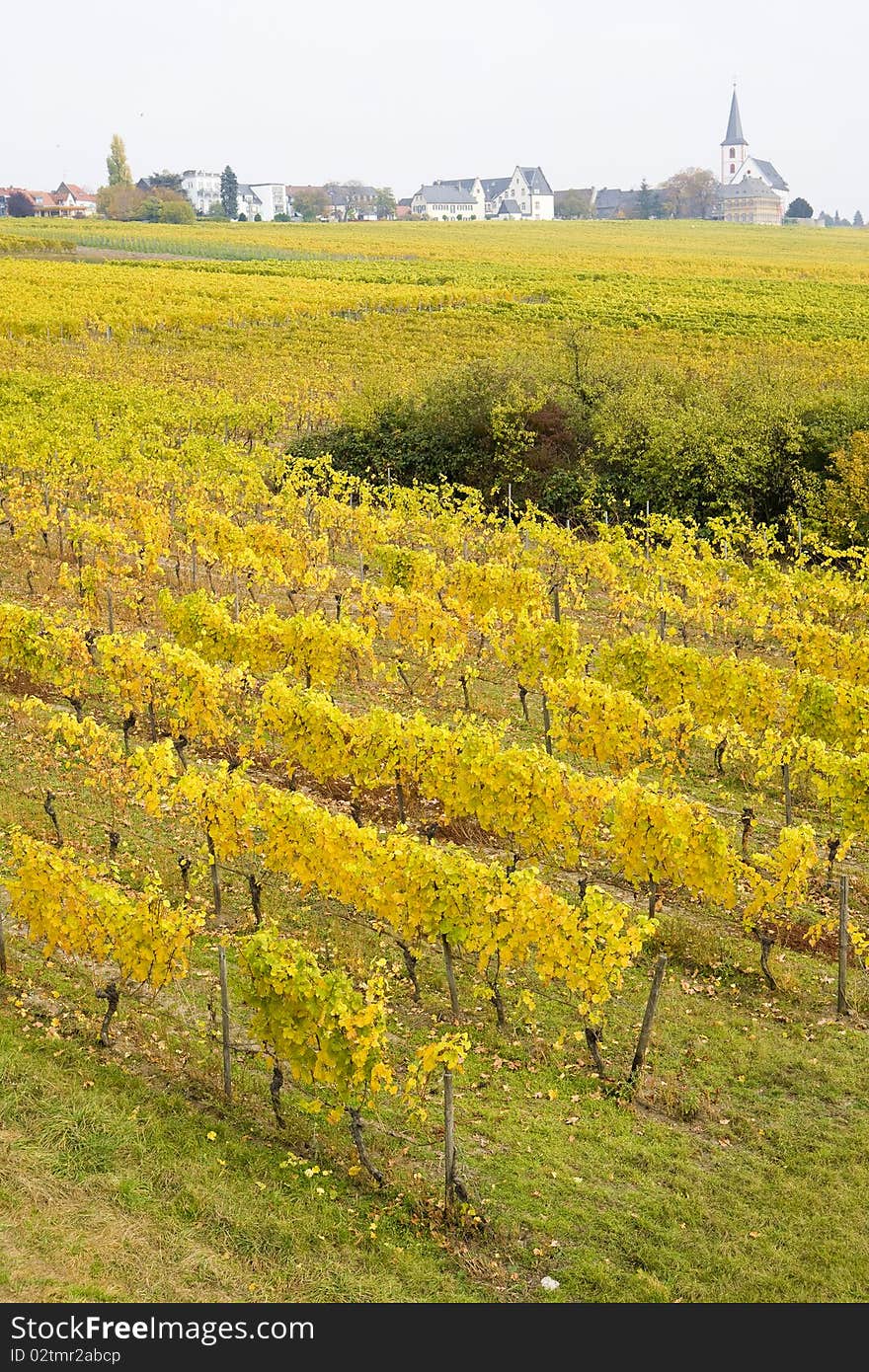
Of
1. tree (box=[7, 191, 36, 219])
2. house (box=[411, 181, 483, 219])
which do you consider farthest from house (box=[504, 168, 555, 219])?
tree (box=[7, 191, 36, 219])

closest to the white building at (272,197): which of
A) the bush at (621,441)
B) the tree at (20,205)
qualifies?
the tree at (20,205)

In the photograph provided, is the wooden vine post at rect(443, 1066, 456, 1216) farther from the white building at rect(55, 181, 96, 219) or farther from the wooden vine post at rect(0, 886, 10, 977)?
the white building at rect(55, 181, 96, 219)

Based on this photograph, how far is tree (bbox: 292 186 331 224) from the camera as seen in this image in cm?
17275

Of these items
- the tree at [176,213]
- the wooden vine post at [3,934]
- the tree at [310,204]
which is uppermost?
the tree at [310,204]

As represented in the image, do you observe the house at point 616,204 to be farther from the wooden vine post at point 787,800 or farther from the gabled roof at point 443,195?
the wooden vine post at point 787,800

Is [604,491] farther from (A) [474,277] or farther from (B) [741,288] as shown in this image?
(A) [474,277]

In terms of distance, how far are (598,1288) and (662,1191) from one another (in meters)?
1.06

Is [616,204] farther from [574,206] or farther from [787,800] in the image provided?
[787,800]

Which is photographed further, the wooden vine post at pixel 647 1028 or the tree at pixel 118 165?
the tree at pixel 118 165

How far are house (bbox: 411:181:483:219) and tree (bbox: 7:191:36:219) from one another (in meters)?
59.1

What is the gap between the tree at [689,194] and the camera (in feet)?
606

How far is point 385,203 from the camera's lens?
601 feet

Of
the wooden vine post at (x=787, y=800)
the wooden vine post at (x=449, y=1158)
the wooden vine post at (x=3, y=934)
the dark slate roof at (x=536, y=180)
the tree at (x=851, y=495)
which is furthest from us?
the dark slate roof at (x=536, y=180)

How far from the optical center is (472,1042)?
994 centimetres
